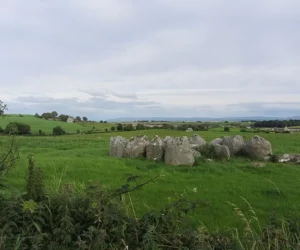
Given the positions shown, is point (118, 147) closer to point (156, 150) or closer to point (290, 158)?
point (156, 150)

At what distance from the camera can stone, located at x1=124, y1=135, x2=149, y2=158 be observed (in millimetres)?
19312

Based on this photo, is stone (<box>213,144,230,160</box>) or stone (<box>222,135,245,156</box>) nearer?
stone (<box>213,144,230,160</box>)

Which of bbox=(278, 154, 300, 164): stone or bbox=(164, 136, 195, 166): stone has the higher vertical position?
bbox=(164, 136, 195, 166): stone

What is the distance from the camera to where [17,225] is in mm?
5293

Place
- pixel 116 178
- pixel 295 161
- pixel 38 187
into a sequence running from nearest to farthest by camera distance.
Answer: pixel 38 187
pixel 116 178
pixel 295 161

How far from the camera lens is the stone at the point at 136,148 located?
63.4ft

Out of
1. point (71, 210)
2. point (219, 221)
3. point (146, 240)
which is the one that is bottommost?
point (219, 221)

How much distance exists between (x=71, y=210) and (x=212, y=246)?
217 cm

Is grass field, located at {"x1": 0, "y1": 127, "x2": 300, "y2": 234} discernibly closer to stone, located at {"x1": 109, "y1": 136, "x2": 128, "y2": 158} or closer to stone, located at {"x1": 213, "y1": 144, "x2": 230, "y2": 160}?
stone, located at {"x1": 213, "y1": 144, "x2": 230, "y2": 160}

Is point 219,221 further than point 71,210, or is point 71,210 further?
point 219,221

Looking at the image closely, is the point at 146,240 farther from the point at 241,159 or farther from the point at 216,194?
the point at 241,159

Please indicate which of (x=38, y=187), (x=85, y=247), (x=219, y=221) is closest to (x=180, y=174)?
(x=219, y=221)

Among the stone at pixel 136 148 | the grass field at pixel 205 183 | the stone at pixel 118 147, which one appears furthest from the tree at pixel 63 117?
the grass field at pixel 205 183

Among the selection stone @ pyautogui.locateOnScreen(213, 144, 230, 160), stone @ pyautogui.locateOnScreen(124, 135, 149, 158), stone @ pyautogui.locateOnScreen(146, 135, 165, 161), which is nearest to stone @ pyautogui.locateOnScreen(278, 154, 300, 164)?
stone @ pyautogui.locateOnScreen(213, 144, 230, 160)
